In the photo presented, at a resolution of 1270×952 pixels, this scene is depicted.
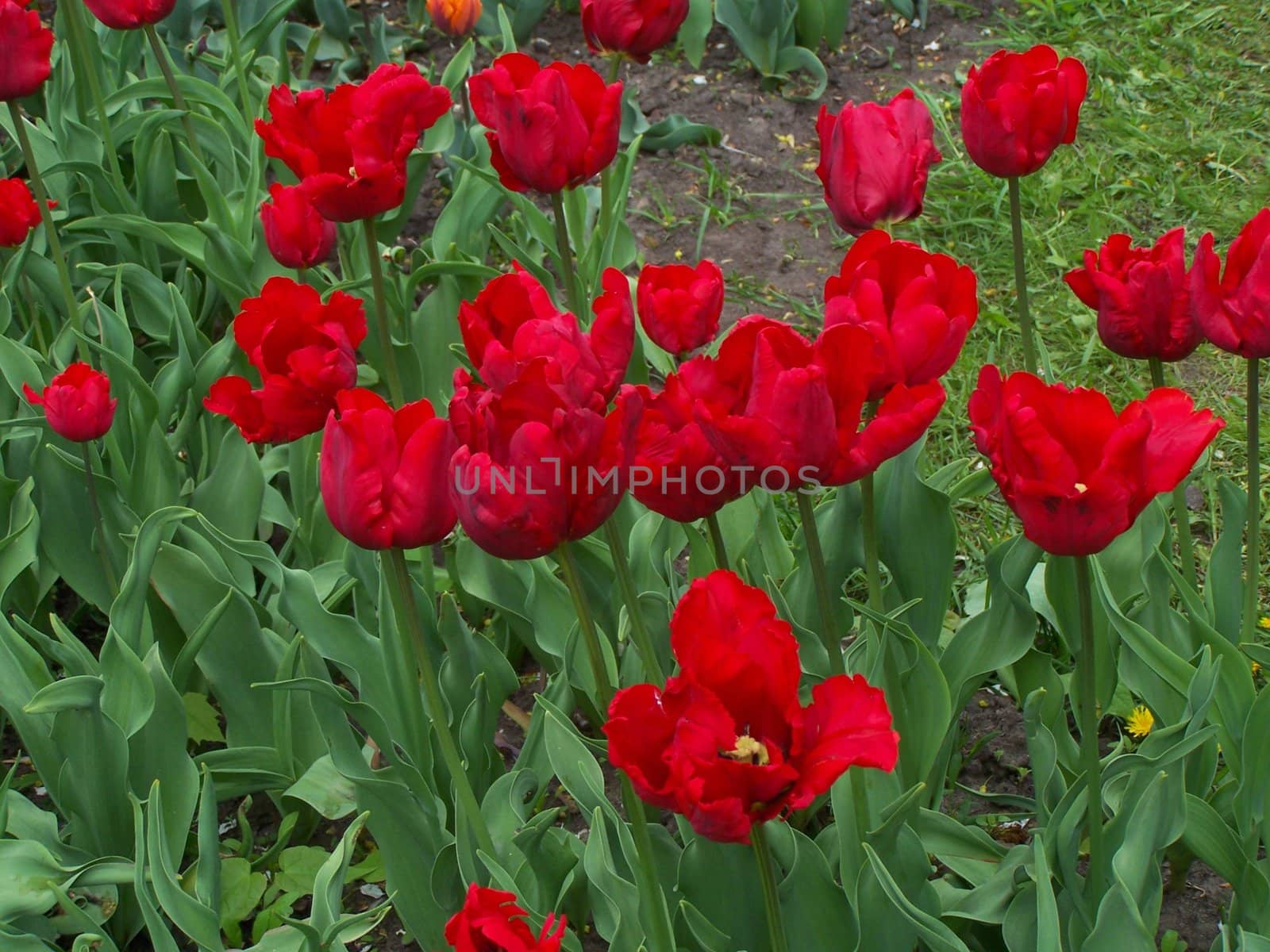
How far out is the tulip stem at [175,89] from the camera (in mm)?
2559

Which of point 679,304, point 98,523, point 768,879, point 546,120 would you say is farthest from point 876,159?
point 98,523

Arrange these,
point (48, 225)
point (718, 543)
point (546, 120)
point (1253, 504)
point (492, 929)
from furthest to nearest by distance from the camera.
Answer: point (48, 225) → point (546, 120) → point (1253, 504) → point (718, 543) → point (492, 929)

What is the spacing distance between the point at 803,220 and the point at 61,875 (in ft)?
7.85

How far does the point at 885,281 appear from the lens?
1.39m

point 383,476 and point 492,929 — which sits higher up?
point 383,476

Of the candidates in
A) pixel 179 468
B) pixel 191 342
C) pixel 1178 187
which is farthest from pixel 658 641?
pixel 1178 187

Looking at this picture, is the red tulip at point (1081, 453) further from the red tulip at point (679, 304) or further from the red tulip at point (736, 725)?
the red tulip at point (679, 304)

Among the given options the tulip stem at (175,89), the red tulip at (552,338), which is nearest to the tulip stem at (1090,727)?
the red tulip at (552,338)

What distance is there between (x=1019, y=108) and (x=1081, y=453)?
0.73 meters

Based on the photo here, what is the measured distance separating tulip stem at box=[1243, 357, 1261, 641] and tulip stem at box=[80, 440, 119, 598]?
1452mm

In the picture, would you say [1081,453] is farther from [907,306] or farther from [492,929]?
[492,929]

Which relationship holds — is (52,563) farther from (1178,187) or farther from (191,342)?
(1178,187)

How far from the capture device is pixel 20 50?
214cm

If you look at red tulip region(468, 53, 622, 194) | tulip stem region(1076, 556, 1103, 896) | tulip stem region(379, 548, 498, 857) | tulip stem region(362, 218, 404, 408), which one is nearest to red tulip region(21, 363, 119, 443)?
tulip stem region(362, 218, 404, 408)
